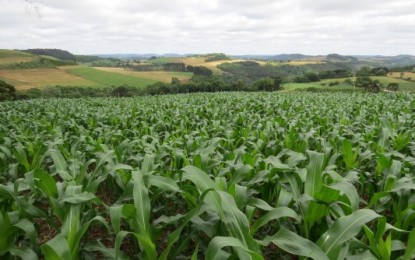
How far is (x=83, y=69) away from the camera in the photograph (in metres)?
75.4

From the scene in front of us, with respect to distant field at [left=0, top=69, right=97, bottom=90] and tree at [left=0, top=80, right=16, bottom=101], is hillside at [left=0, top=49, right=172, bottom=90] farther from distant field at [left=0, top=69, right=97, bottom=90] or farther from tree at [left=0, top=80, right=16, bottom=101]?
tree at [left=0, top=80, right=16, bottom=101]

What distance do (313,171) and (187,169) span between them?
1.12 meters

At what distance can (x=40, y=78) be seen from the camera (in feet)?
205

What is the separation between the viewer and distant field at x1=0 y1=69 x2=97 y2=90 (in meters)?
57.3

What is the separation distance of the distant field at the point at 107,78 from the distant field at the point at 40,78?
215 cm

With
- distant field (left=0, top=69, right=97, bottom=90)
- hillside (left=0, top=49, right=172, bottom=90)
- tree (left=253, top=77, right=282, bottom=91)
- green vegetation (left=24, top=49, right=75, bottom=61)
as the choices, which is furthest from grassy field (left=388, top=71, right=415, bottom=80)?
green vegetation (left=24, top=49, right=75, bottom=61)

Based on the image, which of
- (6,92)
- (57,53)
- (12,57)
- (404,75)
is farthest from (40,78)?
(404,75)

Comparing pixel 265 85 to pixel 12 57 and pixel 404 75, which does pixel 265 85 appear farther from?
pixel 12 57

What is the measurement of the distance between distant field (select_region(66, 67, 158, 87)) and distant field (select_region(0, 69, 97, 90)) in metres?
2.15

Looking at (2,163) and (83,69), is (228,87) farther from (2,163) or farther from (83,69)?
(2,163)

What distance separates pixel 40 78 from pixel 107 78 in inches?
520

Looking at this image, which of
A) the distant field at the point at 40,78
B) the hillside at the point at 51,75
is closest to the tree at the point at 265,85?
the hillside at the point at 51,75

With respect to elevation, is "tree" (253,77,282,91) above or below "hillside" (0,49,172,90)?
below

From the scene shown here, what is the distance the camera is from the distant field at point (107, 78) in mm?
64812
